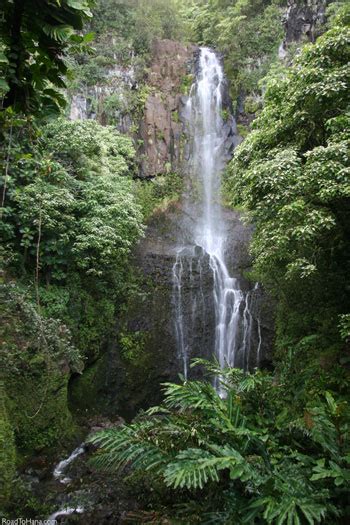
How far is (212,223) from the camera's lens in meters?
14.9

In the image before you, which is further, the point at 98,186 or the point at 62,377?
the point at 98,186

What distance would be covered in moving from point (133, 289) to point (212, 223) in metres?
5.47

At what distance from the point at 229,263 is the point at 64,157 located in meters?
6.31

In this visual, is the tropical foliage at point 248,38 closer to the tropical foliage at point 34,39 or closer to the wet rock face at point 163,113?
the wet rock face at point 163,113

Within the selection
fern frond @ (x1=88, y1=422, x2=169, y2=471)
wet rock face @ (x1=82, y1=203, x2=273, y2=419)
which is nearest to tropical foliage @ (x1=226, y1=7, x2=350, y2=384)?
fern frond @ (x1=88, y1=422, x2=169, y2=471)

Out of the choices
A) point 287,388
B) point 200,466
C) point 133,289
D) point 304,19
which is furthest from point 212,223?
point 200,466

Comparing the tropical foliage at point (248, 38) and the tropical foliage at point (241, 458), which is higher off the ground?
the tropical foliage at point (248, 38)

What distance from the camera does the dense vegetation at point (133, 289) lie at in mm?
2314

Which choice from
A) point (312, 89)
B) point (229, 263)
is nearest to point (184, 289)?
point (229, 263)

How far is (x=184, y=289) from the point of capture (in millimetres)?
11531

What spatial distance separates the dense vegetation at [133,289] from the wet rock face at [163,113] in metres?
2.65

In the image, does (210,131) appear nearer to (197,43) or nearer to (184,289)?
(197,43)

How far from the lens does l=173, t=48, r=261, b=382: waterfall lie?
10836 mm

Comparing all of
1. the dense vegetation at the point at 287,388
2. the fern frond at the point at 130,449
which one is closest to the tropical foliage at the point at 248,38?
the dense vegetation at the point at 287,388
